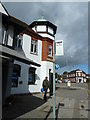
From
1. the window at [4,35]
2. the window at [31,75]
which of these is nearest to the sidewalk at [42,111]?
the window at [4,35]

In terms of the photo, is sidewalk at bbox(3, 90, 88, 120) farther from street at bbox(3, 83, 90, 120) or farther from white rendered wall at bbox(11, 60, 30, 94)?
white rendered wall at bbox(11, 60, 30, 94)

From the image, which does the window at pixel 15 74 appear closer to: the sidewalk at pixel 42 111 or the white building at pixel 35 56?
the white building at pixel 35 56

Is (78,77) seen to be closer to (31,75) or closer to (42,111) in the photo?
(31,75)

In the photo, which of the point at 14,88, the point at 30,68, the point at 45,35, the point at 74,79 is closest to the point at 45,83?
the point at 14,88

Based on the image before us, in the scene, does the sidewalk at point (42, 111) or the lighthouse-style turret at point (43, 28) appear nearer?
the sidewalk at point (42, 111)

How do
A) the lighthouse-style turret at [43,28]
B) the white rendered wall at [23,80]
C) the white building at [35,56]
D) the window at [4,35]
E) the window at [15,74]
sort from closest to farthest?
the window at [4,35] < the window at [15,74] < the white rendered wall at [23,80] < the white building at [35,56] < the lighthouse-style turret at [43,28]

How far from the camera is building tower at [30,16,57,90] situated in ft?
62.1

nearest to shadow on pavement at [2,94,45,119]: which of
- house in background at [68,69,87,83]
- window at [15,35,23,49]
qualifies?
window at [15,35,23,49]

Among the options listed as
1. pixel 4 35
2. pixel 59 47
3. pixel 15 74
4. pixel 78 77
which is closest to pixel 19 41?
pixel 15 74

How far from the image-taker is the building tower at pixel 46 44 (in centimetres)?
1892

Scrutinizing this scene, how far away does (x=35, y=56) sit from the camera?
59.9 feet

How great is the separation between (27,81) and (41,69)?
9.85ft

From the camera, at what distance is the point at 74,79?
10531 cm

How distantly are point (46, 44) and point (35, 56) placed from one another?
2.51 metres
